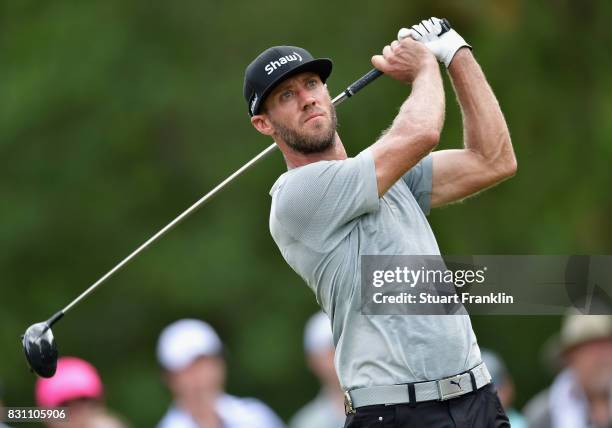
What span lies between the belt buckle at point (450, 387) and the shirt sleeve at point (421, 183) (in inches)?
33.2

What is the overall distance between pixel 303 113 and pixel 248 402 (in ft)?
7.95

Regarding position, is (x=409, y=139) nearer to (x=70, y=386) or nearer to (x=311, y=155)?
(x=311, y=155)

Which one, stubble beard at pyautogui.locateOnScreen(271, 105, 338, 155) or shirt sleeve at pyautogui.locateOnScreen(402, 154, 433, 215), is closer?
stubble beard at pyautogui.locateOnScreen(271, 105, 338, 155)

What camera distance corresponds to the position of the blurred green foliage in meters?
12.1

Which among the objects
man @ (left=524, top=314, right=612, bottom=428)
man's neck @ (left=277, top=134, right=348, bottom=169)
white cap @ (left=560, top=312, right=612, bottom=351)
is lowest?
man @ (left=524, top=314, right=612, bottom=428)

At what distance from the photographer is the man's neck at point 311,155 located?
5.34 m

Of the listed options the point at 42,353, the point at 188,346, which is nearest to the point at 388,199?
the point at 42,353

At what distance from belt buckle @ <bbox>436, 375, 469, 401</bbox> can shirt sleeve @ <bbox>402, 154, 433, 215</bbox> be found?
2.76 feet

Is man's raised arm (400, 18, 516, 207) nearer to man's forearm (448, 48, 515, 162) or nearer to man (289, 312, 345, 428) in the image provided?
man's forearm (448, 48, 515, 162)

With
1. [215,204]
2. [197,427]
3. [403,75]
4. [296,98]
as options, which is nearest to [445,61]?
[403,75]

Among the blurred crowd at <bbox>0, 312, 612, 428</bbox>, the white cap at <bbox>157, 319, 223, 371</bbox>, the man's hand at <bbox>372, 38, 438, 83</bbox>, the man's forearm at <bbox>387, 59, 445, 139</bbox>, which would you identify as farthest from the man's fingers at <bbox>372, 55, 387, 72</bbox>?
the white cap at <bbox>157, 319, 223, 371</bbox>

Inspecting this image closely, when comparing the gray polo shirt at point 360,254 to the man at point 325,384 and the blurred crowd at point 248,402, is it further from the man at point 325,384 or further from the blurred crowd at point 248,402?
the man at point 325,384

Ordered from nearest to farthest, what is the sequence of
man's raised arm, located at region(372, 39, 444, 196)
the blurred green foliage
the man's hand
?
man's raised arm, located at region(372, 39, 444, 196) < the man's hand < the blurred green foliage

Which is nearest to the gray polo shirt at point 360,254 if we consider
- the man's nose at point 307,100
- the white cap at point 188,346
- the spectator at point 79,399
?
the man's nose at point 307,100
